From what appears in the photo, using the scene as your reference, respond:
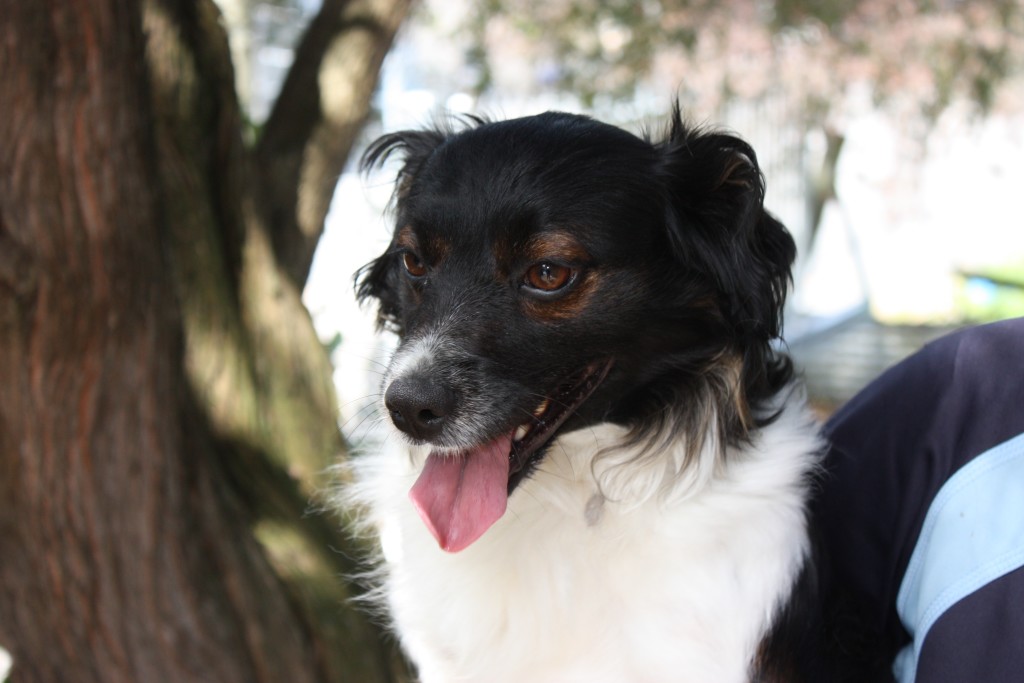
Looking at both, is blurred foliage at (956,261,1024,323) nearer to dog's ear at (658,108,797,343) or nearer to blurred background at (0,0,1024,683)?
blurred background at (0,0,1024,683)

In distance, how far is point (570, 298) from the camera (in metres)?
2.19

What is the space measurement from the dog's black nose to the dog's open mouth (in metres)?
0.14

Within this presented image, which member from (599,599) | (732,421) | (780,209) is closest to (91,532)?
(599,599)

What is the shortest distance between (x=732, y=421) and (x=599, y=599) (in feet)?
1.60

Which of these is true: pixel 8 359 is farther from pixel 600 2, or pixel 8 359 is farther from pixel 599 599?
pixel 600 2

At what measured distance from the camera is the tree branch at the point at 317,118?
3498 mm

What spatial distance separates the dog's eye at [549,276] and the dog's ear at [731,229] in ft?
0.92

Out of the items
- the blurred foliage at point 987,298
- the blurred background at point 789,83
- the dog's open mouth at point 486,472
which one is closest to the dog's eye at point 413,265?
the dog's open mouth at point 486,472

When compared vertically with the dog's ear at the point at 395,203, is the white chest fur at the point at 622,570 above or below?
below

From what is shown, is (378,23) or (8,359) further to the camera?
(378,23)

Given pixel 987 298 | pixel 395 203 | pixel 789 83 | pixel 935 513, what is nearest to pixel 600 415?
pixel 935 513

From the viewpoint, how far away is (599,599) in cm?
219

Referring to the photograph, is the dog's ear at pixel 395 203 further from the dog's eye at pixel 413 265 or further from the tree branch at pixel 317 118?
the tree branch at pixel 317 118

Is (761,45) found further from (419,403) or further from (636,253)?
(419,403)
